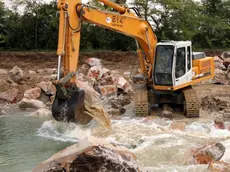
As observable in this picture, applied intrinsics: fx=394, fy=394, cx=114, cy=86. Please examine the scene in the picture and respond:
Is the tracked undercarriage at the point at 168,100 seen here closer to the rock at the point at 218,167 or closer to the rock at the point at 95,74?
the rock at the point at 95,74

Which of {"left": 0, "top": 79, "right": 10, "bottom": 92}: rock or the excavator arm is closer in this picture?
the excavator arm

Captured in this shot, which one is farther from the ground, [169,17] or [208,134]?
[169,17]

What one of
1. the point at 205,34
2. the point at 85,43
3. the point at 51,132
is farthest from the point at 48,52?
the point at 51,132

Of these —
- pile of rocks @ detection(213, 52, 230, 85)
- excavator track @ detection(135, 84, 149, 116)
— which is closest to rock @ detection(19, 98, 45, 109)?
excavator track @ detection(135, 84, 149, 116)

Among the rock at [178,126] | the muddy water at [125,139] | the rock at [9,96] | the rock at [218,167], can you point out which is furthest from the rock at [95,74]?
the rock at [218,167]

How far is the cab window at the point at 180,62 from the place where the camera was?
11.3 metres

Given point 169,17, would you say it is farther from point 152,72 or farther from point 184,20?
point 152,72

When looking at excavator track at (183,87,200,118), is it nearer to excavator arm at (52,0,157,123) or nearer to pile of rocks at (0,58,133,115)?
pile of rocks at (0,58,133,115)

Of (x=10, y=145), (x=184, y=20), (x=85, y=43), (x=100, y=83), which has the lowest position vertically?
(x=10, y=145)

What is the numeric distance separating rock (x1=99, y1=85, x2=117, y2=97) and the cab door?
345cm

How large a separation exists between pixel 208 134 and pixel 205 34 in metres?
19.6

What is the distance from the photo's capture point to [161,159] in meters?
7.55

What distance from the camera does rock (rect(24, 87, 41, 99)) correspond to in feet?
45.6

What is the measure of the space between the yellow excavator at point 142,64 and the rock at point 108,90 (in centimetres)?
170
